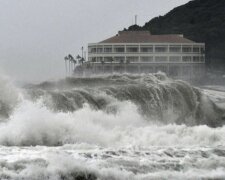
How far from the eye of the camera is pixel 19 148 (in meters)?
19.3

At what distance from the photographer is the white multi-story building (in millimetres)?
92875

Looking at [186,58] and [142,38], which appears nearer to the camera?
[142,38]

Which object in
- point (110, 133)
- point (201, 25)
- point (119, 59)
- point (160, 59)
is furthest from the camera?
point (201, 25)

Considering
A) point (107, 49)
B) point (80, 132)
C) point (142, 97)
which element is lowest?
point (80, 132)

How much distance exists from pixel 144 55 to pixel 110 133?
232ft

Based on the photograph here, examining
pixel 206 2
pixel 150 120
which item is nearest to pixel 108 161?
pixel 150 120

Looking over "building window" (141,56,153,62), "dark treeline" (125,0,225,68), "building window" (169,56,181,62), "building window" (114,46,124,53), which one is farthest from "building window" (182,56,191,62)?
"building window" (114,46,124,53)

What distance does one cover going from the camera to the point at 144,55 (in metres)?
93.9

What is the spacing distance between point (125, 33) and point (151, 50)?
228 inches

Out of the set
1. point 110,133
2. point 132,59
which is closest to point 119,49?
point 132,59

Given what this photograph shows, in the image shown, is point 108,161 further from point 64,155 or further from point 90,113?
point 90,113

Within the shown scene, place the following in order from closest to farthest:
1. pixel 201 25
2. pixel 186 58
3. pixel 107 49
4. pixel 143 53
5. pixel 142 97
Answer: pixel 142 97, pixel 143 53, pixel 107 49, pixel 186 58, pixel 201 25

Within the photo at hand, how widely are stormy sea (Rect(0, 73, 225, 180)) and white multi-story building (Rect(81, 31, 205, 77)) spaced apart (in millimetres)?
54370

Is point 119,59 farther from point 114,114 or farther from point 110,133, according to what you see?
point 110,133
